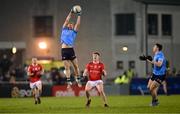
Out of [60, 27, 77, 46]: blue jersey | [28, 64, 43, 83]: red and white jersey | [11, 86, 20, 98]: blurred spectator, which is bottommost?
[11, 86, 20, 98]: blurred spectator

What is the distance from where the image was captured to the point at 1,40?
236ft

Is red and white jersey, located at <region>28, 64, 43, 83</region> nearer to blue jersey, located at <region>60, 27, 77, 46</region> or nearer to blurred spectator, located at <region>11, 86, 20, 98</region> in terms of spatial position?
blue jersey, located at <region>60, 27, 77, 46</region>

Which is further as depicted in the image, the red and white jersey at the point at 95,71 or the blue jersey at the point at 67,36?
the red and white jersey at the point at 95,71

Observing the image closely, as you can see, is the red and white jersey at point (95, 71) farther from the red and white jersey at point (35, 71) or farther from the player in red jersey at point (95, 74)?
the red and white jersey at point (35, 71)

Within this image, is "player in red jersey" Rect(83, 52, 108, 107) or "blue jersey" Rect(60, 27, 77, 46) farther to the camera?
"player in red jersey" Rect(83, 52, 108, 107)

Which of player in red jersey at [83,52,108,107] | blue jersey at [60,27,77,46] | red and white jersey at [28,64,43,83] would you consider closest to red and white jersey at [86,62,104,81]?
player in red jersey at [83,52,108,107]

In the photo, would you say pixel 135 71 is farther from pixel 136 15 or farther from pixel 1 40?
pixel 1 40

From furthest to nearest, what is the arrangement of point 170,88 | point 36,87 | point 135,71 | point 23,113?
1. point 135,71
2. point 170,88
3. point 36,87
4. point 23,113

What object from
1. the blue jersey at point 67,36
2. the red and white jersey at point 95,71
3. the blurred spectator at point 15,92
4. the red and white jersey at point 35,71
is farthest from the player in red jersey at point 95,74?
the blurred spectator at point 15,92

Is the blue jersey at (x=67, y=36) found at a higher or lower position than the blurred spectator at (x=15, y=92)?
higher

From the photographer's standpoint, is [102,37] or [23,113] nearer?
[23,113]

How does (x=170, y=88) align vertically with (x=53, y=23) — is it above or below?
below

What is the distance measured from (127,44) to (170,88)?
1451cm

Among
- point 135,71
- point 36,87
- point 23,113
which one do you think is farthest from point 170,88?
point 23,113
